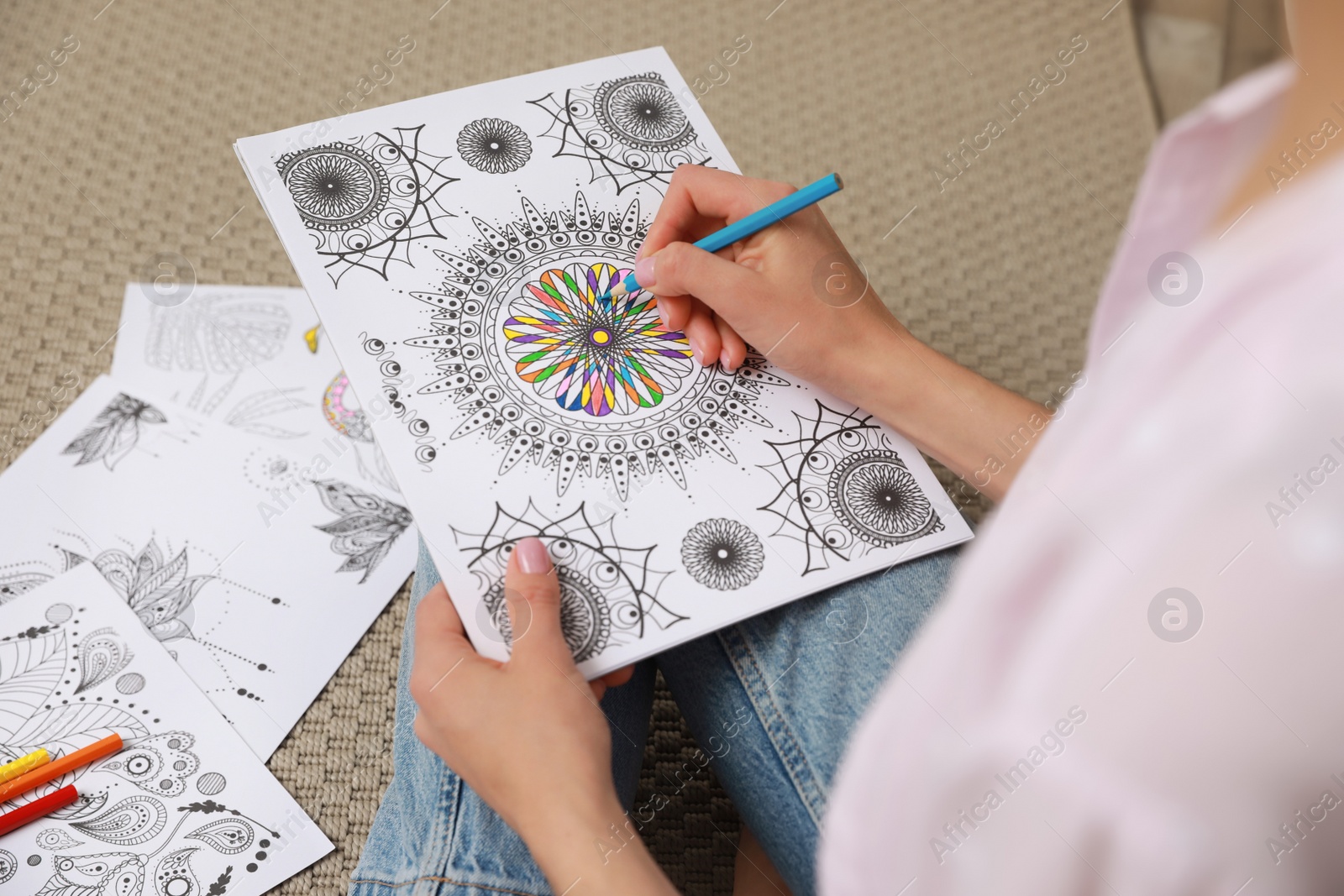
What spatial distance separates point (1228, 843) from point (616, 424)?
14.5 inches

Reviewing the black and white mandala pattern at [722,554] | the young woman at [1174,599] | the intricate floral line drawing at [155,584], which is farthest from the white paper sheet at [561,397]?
the intricate floral line drawing at [155,584]

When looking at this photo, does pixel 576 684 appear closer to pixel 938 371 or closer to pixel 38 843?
pixel 938 371

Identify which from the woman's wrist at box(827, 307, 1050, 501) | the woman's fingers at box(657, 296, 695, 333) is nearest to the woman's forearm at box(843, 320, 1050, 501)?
the woman's wrist at box(827, 307, 1050, 501)

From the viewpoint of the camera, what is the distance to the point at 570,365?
22.2 inches

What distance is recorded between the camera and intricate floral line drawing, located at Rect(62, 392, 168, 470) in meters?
0.75

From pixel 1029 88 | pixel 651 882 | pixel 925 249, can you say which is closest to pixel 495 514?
pixel 651 882

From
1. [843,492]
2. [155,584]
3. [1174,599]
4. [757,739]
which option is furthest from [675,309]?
[155,584]

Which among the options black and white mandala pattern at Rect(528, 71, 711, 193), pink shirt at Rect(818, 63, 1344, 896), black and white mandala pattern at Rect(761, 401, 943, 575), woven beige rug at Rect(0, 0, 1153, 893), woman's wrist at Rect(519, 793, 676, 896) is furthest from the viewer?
woven beige rug at Rect(0, 0, 1153, 893)

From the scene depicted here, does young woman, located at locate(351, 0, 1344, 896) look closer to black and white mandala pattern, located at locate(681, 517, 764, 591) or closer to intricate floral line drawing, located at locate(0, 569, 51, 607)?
black and white mandala pattern, located at locate(681, 517, 764, 591)

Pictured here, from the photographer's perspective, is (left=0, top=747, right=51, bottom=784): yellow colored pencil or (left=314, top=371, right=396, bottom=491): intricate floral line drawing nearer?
(left=0, top=747, right=51, bottom=784): yellow colored pencil

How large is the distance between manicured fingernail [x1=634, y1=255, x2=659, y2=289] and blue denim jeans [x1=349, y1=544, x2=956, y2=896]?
0.21m

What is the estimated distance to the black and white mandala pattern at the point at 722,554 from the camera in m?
0.51

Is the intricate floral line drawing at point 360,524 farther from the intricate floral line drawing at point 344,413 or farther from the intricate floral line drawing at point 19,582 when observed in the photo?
the intricate floral line drawing at point 19,582

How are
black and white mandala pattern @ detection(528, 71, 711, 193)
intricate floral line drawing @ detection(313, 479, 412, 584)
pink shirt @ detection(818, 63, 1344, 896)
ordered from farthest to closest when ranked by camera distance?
1. intricate floral line drawing @ detection(313, 479, 412, 584)
2. black and white mandala pattern @ detection(528, 71, 711, 193)
3. pink shirt @ detection(818, 63, 1344, 896)
